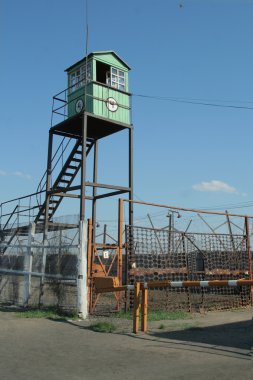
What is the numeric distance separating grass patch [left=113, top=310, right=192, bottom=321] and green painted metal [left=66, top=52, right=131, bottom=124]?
8497mm

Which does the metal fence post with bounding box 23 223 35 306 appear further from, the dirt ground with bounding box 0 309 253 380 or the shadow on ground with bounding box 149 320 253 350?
the shadow on ground with bounding box 149 320 253 350

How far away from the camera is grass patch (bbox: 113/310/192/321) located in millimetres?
10805

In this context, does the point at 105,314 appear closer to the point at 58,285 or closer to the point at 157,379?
the point at 58,285

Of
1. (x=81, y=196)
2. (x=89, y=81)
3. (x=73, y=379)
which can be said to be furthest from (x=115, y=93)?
(x=73, y=379)

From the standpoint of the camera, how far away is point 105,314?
37.8ft

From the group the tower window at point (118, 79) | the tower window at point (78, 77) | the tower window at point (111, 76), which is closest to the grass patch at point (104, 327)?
the tower window at point (78, 77)

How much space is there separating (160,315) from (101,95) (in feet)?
31.6

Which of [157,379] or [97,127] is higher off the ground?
[97,127]

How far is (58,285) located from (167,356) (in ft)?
19.3

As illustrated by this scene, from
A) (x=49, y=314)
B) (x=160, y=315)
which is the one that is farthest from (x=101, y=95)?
(x=160, y=315)

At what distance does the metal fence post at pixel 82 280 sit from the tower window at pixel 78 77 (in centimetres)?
866

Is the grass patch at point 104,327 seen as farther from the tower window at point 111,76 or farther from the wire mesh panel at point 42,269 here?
the tower window at point 111,76

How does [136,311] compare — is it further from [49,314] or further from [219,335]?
[49,314]

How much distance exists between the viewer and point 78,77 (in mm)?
18125
